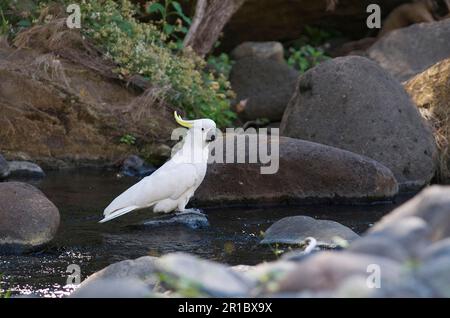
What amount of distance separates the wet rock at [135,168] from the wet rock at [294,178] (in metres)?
2.17

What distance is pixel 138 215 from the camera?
30.7 feet

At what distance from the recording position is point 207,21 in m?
14.4

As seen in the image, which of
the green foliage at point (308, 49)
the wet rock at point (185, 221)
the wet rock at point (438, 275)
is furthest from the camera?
the green foliage at point (308, 49)

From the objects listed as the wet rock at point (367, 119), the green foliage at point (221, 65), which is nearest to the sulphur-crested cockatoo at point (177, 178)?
the wet rock at point (367, 119)

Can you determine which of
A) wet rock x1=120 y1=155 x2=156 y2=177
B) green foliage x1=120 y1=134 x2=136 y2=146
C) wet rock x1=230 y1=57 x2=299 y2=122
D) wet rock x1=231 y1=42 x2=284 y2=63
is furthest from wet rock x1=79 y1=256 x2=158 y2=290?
wet rock x1=231 y1=42 x2=284 y2=63

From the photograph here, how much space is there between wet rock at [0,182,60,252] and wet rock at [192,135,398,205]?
2.44 m

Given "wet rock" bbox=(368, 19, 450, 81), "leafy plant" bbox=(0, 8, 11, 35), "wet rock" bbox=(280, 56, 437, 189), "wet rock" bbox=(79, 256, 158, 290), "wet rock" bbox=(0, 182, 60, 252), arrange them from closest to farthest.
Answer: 1. "wet rock" bbox=(79, 256, 158, 290)
2. "wet rock" bbox=(0, 182, 60, 252)
3. "wet rock" bbox=(280, 56, 437, 189)
4. "leafy plant" bbox=(0, 8, 11, 35)
5. "wet rock" bbox=(368, 19, 450, 81)

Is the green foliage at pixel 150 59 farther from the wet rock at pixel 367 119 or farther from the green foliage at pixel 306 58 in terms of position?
the green foliage at pixel 306 58

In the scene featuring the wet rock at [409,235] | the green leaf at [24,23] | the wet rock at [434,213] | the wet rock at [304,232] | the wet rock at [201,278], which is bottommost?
the wet rock at [304,232]

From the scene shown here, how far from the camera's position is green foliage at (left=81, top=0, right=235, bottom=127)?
1296 centimetres

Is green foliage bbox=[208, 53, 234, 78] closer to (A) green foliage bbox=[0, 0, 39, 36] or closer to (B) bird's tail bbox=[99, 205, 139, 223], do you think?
(A) green foliage bbox=[0, 0, 39, 36]

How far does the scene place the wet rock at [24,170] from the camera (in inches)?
446

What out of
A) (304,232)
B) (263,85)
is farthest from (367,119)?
(263,85)
